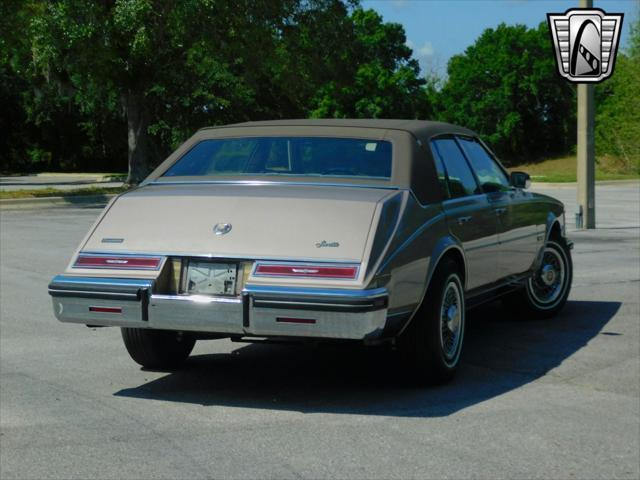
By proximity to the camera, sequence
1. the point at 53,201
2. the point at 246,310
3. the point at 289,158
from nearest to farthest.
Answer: the point at 246,310, the point at 289,158, the point at 53,201

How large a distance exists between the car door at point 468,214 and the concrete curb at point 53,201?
19277 millimetres

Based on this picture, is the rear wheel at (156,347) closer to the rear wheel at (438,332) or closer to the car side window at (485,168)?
the rear wheel at (438,332)

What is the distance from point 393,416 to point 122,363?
237 cm

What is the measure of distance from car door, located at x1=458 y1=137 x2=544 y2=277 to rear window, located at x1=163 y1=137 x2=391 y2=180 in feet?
4.17

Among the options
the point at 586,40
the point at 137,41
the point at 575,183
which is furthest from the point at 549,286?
the point at 575,183

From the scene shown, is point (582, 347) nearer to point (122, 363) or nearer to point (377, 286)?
point (377, 286)

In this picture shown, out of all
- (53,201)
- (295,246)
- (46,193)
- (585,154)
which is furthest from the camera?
(46,193)

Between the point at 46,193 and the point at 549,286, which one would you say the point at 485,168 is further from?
the point at 46,193

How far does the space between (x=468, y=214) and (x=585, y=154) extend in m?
12.7

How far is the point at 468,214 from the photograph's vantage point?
718cm

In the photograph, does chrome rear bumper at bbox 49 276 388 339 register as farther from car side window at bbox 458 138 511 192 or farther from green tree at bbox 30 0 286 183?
green tree at bbox 30 0 286 183

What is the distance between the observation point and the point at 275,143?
7000 mm

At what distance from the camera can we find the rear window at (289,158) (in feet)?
21.9

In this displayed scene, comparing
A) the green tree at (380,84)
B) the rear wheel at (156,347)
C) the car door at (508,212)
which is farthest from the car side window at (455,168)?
the green tree at (380,84)
